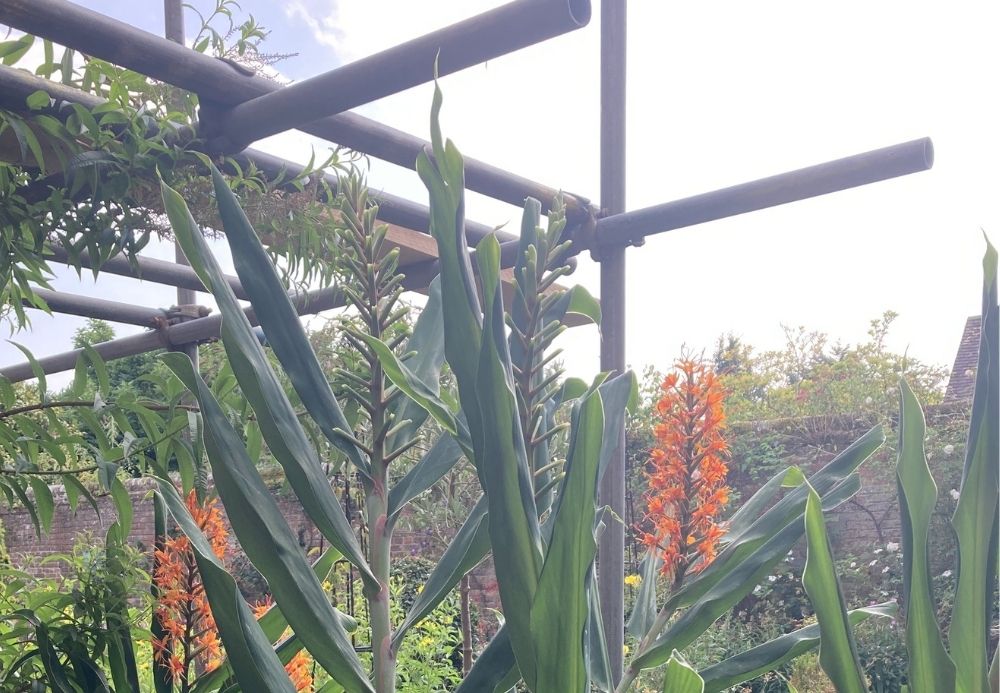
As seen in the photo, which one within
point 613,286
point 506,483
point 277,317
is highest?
point 613,286

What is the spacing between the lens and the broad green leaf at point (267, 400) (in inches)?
19.4

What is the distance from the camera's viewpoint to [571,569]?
0.44 meters

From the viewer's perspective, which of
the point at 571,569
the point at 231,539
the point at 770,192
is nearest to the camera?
the point at 571,569

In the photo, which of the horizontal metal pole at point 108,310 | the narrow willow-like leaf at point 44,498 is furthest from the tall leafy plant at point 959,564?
the horizontal metal pole at point 108,310

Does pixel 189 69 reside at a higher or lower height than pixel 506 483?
higher

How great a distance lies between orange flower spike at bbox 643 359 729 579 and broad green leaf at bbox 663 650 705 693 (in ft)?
0.35

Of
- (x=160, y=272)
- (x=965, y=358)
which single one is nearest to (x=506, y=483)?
(x=160, y=272)

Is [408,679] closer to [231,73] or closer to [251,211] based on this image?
[251,211]

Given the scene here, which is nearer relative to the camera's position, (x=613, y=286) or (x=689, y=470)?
(x=689, y=470)

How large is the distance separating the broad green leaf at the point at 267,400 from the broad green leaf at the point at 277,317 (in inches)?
0.9

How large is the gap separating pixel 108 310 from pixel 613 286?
4.78 feet

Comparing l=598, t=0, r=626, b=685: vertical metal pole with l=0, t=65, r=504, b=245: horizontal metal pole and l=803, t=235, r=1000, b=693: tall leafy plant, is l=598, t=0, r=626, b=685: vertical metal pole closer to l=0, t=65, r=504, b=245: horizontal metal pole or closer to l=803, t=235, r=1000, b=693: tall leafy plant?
l=0, t=65, r=504, b=245: horizontal metal pole

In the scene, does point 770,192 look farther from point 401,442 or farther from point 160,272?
point 160,272

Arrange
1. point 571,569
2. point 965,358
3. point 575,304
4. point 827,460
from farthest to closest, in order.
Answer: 1. point 965,358
2. point 827,460
3. point 575,304
4. point 571,569
